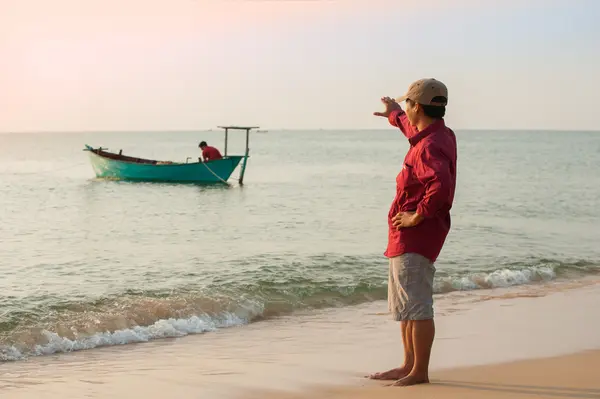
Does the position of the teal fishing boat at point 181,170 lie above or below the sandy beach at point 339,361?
above

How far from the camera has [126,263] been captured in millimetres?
11570

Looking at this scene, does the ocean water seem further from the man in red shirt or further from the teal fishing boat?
the teal fishing boat

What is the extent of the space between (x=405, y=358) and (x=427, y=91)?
5.12ft

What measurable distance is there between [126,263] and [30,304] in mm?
3164

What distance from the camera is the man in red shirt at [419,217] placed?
4.04 metres

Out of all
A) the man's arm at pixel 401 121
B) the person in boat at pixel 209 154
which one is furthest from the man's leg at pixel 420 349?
the person in boat at pixel 209 154

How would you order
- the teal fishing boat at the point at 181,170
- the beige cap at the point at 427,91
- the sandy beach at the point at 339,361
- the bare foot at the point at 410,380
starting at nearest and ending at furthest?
1. the beige cap at the point at 427,91
2. the bare foot at the point at 410,380
3. the sandy beach at the point at 339,361
4. the teal fishing boat at the point at 181,170

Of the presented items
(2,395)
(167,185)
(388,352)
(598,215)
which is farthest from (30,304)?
(167,185)

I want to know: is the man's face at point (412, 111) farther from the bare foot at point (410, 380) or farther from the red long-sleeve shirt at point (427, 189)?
the bare foot at point (410, 380)

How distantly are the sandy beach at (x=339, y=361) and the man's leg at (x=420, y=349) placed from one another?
73 millimetres

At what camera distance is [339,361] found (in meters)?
5.43

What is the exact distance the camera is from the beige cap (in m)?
4.14

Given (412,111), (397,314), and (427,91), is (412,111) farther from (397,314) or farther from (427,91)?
(397,314)

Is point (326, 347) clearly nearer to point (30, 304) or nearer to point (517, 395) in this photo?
point (517, 395)
